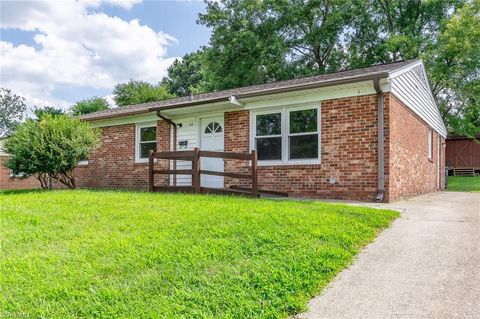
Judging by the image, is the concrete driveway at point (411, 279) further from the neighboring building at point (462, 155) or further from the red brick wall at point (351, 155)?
the neighboring building at point (462, 155)

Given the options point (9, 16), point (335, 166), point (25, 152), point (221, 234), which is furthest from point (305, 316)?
point (25, 152)

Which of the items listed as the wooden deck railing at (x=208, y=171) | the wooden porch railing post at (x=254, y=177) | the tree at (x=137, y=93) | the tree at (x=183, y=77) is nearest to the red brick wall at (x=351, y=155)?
the wooden deck railing at (x=208, y=171)

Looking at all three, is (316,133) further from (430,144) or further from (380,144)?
(430,144)

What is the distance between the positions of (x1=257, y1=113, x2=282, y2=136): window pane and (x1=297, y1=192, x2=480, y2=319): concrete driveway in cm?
505

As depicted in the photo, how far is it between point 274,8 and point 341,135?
66.0 ft

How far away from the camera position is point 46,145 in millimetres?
10641

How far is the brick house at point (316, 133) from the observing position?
28.1 ft

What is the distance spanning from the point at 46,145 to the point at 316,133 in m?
7.61

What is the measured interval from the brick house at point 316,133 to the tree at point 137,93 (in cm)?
2173

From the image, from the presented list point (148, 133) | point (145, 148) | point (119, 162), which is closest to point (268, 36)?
point (148, 133)

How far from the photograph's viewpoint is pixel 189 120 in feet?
39.2

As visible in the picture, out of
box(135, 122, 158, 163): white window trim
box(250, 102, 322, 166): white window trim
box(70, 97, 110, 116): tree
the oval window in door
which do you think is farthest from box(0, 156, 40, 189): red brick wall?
box(250, 102, 322, 166): white window trim

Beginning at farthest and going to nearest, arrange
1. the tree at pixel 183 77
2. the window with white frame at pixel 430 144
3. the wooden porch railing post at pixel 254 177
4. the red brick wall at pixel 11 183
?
the tree at pixel 183 77 → the red brick wall at pixel 11 183 → the window with white frame at pixel 430 144 → the wooden porch railing post at pixel 254 177

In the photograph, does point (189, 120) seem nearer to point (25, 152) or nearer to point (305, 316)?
point (25, 152)
